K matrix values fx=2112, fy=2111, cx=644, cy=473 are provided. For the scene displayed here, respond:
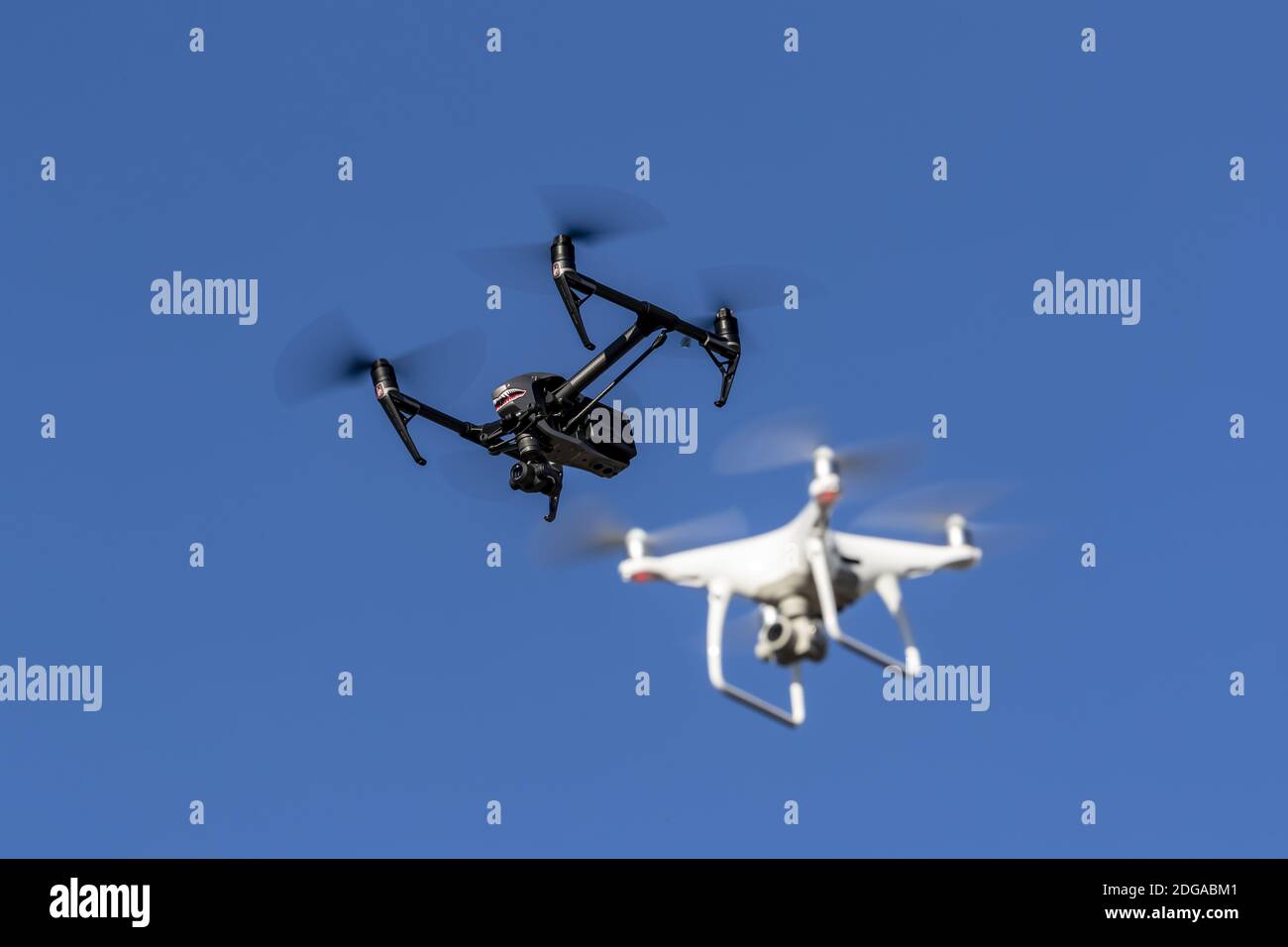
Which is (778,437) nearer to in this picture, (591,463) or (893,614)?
(893,614)

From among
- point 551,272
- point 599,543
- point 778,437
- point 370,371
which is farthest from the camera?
point 370,371

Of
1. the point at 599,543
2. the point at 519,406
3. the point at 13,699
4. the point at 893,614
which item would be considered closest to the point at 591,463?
the point at 519,406

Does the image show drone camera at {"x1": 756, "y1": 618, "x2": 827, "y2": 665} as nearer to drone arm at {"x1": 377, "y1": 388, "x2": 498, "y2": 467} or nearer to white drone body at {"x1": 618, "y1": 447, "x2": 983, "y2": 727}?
white drone body at {"x1": 618, "y1": 447, "x2": 983, "y2": 727}

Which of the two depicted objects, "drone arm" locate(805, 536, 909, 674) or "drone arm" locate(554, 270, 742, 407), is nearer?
"drone arm" locate(805, 536, 909, 674)

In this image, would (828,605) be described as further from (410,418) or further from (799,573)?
(410,418)

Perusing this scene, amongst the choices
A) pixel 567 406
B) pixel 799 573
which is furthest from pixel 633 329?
pixel 799 573

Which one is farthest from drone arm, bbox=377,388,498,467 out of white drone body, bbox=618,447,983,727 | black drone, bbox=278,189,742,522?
white drone body, bbox=618,447,983,727
